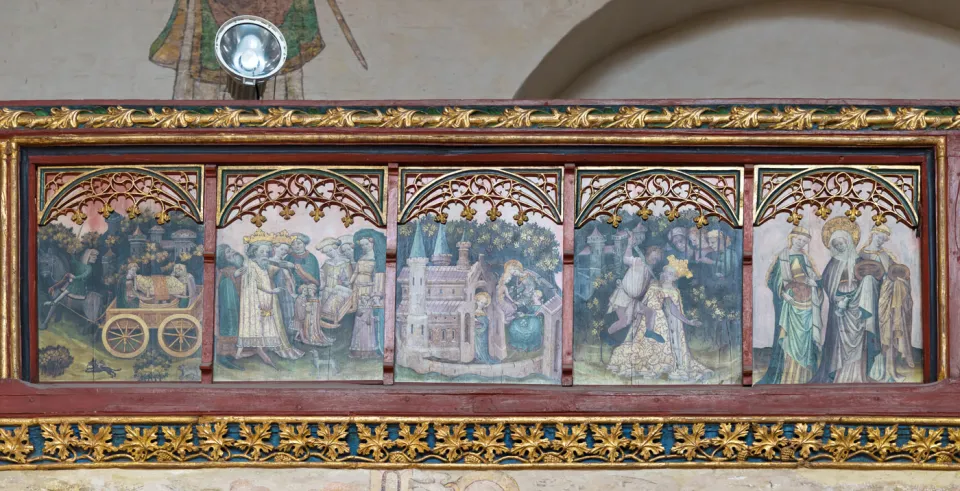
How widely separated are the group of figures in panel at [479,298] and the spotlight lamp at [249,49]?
3.55 ft

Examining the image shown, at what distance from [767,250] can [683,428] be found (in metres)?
1.09

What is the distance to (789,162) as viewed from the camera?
26.4 feet

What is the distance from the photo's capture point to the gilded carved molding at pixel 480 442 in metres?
7.88

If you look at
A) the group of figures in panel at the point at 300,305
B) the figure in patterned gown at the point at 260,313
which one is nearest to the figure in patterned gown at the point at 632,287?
the group of figures in panel at the point at 300,305

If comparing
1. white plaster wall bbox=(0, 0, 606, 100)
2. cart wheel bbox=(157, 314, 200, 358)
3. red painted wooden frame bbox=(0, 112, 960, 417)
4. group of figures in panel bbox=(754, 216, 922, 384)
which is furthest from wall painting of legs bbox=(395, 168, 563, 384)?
white plaster wall bbox=(0, 0, 606, 100)

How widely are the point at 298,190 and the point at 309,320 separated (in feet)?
2.39

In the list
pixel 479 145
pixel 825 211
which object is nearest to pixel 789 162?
pixel 825 211

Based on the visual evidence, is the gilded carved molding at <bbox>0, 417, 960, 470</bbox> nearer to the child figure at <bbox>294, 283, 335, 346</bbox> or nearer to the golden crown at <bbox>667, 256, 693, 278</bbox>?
the child figure at <bbox>294, 283, 335, 346</bbox>

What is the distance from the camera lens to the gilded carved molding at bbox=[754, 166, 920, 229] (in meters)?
8.03

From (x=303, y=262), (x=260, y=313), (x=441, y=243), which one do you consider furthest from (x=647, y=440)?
(x=260, y=313)

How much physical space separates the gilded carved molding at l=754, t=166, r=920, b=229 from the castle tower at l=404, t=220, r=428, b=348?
1.86 meters

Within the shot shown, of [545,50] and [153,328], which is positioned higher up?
[545,50]

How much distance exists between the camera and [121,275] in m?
8.13

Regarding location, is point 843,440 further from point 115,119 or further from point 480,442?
point 115,119
